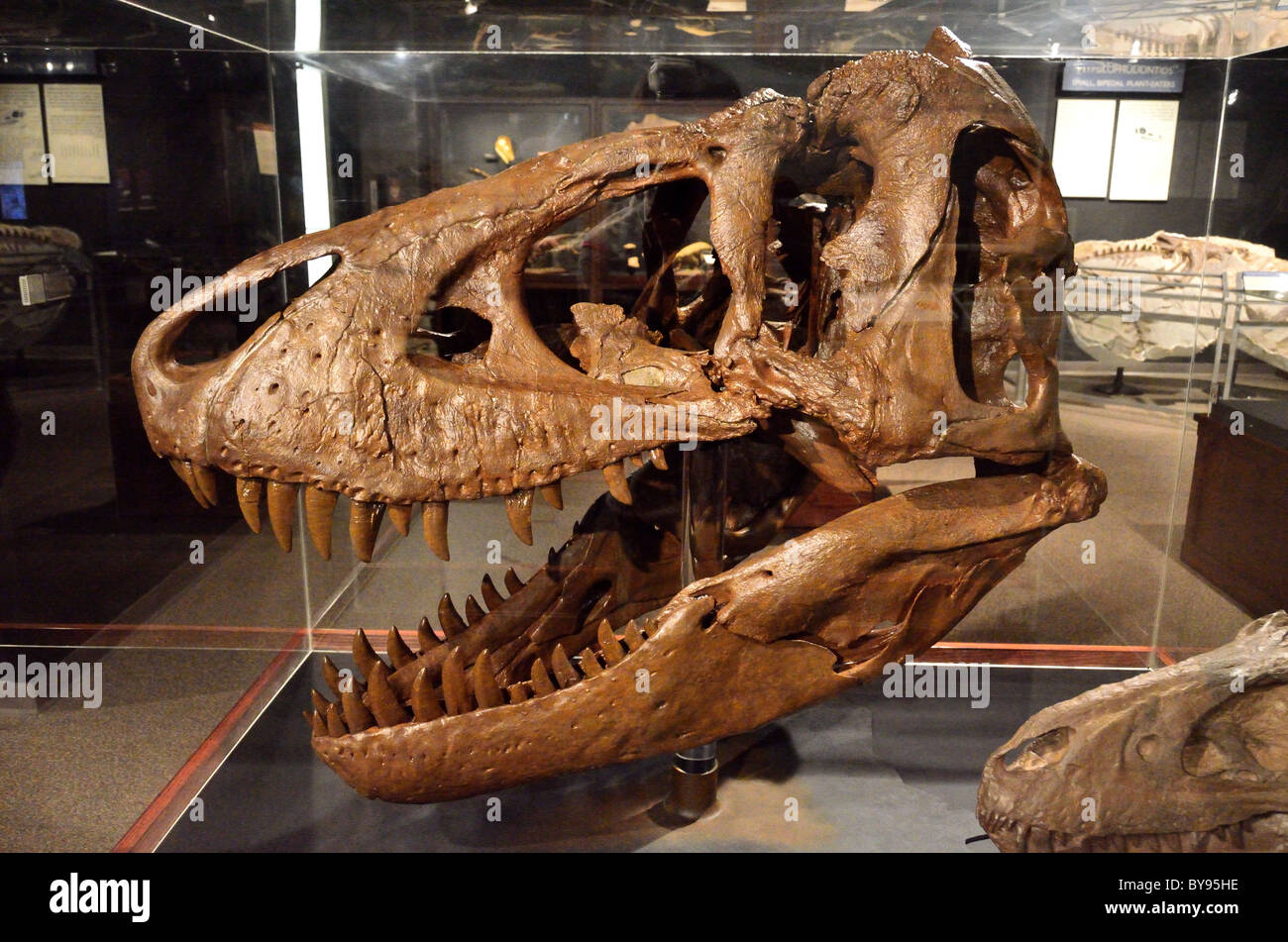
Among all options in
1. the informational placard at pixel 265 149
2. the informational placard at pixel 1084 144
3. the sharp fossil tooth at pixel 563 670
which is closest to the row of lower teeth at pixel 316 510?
the sharp fossil tooth at pixel 563 670

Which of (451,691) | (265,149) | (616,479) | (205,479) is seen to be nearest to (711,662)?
(616,479)

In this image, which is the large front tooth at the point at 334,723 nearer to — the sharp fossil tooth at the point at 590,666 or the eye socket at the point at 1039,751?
the sharp fossil tooth at the point at 590,666

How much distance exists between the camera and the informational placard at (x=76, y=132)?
2.52m

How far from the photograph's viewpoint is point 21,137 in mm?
2441

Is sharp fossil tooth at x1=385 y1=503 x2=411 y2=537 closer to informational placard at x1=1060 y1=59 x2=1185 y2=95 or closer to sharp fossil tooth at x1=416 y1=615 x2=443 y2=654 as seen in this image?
sharp fossil tooth at x1=416 y1=615 x2=443 y2=654

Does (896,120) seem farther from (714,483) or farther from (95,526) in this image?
(95,526)

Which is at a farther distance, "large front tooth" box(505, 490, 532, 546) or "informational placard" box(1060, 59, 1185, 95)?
"informational placard" box(1060, 59, 1185, 95)

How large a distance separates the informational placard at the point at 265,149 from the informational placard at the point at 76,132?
0.54m

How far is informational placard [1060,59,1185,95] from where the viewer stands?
9.09ft

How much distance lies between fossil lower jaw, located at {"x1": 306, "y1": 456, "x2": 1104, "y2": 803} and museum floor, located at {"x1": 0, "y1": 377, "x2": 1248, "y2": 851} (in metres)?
0.35

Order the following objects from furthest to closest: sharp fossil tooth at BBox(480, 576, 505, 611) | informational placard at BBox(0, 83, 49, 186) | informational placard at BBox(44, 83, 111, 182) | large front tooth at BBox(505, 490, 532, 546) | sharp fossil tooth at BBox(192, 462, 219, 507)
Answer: sharp fossil tooth at BBox(480, 576, 505, 611) < informational placard at BBox(44, 83, 111, 182) < informational placard at BBox(0, 83, 49, 186) < large front tooth at BBox(505, 490, 532, 546) < sharp fossil tooth at BBox(192, 462, 219, 507)

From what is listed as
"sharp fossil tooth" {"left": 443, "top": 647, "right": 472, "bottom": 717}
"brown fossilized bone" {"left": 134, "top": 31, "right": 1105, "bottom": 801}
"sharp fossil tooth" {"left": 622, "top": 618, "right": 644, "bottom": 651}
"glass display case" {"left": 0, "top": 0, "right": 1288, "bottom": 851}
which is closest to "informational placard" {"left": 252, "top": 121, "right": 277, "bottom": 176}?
"glass display case" {"left": 0, "top": 0, "right": 1288, "bottom": 851}

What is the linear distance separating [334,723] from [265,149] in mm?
1906

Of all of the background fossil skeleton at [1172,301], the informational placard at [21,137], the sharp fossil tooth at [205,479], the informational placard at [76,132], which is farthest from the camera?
the background fossil skeleton at [1172,301]
